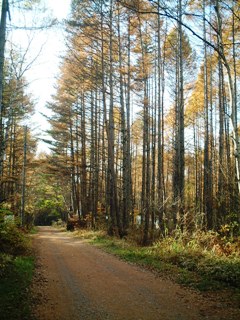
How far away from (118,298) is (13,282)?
2062 millimetres

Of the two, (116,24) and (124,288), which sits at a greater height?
(116,24)

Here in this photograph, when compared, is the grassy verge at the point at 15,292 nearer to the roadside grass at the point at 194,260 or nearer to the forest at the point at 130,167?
the forest at the point at 130,167

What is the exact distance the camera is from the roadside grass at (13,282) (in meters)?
4.52

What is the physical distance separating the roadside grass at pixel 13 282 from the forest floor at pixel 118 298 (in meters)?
0.19

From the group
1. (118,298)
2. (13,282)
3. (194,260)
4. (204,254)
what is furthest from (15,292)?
(204,254)

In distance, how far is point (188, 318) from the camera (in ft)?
14.9

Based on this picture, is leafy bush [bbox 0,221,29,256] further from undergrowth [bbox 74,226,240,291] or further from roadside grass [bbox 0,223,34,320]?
undergrowth [bbox 74,226,240,291]

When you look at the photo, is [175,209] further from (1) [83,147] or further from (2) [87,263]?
(1) [83,147]

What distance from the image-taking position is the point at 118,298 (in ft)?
18.4

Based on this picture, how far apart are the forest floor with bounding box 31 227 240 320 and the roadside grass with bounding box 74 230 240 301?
41cm

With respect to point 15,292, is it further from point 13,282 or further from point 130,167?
point 130,167

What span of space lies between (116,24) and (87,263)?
11128 millimetres

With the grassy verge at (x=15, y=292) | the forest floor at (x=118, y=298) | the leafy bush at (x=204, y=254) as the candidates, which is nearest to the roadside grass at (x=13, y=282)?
the grassy verge at (x=15, y=292)

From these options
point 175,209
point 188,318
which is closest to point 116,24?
point 175,209
